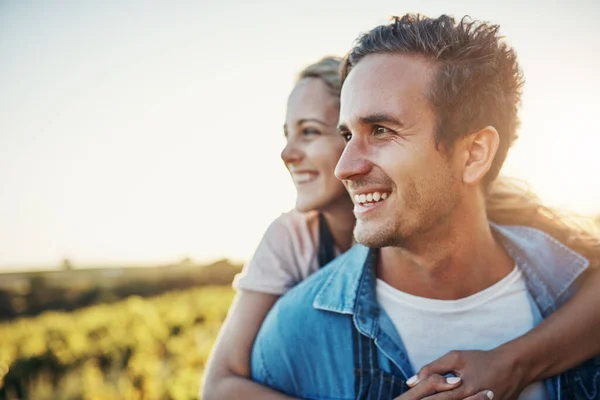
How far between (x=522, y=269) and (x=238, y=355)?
1464 mm

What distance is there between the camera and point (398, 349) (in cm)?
243

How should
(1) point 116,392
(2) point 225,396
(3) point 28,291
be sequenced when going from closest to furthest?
(2) point 225,396 < (1) point 116,392 < (3) point 28,291

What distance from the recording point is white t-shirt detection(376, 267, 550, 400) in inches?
97.7

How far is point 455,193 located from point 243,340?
1.27m

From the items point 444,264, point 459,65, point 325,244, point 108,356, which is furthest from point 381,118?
point 108,356

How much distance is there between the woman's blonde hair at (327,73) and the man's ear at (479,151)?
950 mm

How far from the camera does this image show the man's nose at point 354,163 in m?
2.39

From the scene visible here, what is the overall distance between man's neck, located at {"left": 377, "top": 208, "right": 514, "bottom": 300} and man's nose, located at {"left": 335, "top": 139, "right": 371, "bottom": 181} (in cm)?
42

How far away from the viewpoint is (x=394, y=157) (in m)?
2.38

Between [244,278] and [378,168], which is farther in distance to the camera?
[244,278]

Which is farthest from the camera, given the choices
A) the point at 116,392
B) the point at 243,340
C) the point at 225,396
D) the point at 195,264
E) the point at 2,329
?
the point at 195,264

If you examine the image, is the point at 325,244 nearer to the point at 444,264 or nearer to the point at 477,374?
the point at 444,264

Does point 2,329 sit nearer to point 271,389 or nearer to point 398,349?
point 271,389

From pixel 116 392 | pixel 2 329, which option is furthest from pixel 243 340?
pixel 2 329
